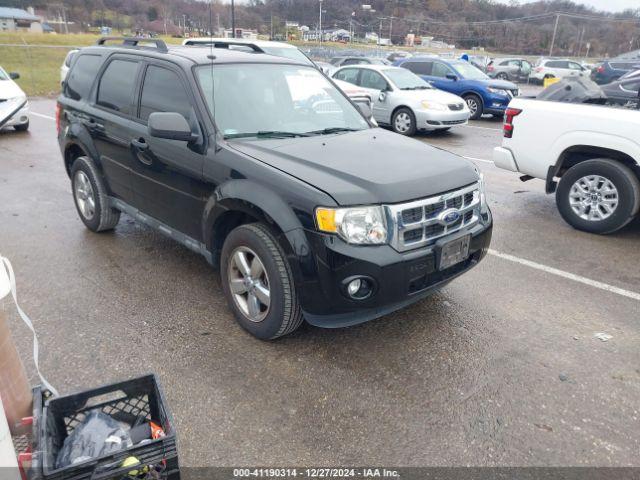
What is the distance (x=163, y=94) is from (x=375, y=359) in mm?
2636

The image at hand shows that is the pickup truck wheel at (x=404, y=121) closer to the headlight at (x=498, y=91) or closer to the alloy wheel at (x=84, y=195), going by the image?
the headlight at (x=498, y=91)

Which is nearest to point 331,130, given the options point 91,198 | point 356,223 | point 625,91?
point 356,223

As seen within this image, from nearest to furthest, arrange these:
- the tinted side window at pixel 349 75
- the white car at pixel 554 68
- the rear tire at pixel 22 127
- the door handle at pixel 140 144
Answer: the door handle at pixel 140 144, the rear tire at pixel 22 127, the tinted side window at pixel 349 75, the white car at pixel 554 68

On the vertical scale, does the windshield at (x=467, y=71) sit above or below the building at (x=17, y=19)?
below

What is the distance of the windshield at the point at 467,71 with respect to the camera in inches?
590

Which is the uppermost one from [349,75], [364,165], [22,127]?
[349,75]

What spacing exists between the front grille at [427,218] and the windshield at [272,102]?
4.06 ft

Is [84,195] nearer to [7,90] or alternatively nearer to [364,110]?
[364,110]

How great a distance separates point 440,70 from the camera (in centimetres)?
1525

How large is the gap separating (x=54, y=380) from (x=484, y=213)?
10.1ft

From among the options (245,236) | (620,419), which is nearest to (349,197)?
(245,236)

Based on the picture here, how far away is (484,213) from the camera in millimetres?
3695

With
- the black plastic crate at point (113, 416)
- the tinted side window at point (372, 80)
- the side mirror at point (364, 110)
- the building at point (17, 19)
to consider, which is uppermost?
the building at point (17, 19)

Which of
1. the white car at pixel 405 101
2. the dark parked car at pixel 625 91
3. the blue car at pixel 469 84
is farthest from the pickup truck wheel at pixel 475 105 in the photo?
the dark parked car at pixel 625 91
